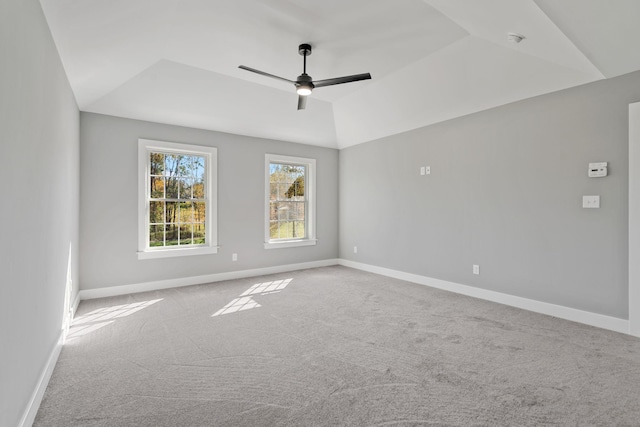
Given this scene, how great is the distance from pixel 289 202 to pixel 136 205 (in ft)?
8.76

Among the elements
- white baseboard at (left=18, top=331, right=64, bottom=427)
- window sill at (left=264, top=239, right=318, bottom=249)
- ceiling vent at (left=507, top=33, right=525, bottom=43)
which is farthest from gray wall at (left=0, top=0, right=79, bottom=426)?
ceiling vent at (left=507, top=33, right=525, bottom=43)

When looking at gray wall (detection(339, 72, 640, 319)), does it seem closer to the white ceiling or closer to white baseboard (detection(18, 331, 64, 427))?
the white ceiling

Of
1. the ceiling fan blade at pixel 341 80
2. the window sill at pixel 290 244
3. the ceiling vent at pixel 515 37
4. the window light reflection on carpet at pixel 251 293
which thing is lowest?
the window light reflection on carpet at pixel 251 293

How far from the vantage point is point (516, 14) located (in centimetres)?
250

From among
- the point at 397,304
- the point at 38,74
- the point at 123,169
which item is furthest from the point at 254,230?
the point at 38,74

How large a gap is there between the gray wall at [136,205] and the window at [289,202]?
0.13m

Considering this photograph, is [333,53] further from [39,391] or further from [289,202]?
[39,391]

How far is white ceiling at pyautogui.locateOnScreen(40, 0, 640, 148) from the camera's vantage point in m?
2.50

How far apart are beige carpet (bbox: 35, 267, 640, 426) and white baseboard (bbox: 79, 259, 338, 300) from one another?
1.02 ft

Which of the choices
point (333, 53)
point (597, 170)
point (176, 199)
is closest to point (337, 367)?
point (333, 53)

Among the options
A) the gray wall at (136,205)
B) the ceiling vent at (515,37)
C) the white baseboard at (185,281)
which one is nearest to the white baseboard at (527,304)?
the white baseboard at (185,281)

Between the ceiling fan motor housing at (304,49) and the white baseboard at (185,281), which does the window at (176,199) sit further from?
the ceiling fan motor housing at (304,49)

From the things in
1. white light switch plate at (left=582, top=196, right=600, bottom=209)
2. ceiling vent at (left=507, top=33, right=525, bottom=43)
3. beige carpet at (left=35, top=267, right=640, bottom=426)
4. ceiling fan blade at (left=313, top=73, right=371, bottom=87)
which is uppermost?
ceiling vent at (left=507, top=33, right=525, bottom=43)

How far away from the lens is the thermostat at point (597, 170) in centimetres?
328
